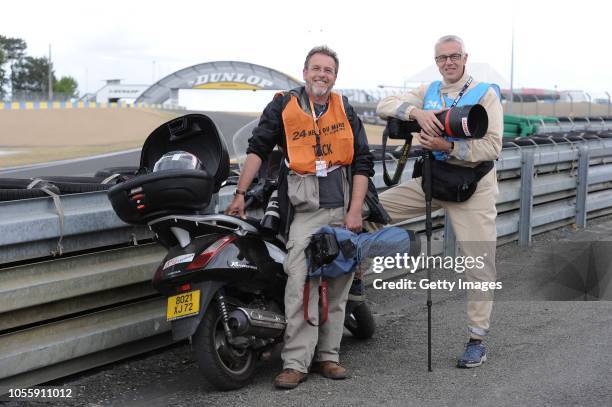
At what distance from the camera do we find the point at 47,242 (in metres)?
5.07

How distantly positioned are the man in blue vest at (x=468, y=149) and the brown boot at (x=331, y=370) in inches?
29.5

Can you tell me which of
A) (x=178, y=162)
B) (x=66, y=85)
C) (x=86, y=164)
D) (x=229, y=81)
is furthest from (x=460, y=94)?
(x=66, y=85)

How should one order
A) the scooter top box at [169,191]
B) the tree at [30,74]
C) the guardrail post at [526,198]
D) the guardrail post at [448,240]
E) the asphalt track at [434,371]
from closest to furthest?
the scooter top box at [169,191], the asphalt track at [434,371], the guardrail post at [448,240], the guardrail post at [526,198], the tree at [30,74]

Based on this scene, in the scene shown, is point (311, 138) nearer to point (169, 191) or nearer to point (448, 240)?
point (169, 191)

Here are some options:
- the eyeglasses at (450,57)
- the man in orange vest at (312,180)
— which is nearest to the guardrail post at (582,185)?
the eyeglasses at (450,57)

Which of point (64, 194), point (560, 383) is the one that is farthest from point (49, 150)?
point (560, 383)

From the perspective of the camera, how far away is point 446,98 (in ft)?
18.7

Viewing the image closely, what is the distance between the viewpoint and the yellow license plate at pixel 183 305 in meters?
4.87

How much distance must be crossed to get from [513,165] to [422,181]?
14.1 ft

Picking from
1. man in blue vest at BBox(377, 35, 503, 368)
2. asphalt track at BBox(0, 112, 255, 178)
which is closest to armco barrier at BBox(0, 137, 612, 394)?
man in blue vest at BBox(377, 35, 503, 368)

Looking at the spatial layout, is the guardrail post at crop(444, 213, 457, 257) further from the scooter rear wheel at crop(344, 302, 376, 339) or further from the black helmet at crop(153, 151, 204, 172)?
the black helmet at crop(153, 151, 204, 172)

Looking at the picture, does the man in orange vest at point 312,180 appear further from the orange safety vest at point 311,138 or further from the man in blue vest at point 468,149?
the man in blue vest at point 468,149

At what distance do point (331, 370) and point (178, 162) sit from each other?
1.52m

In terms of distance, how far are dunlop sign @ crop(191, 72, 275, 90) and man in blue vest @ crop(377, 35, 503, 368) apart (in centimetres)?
8334
